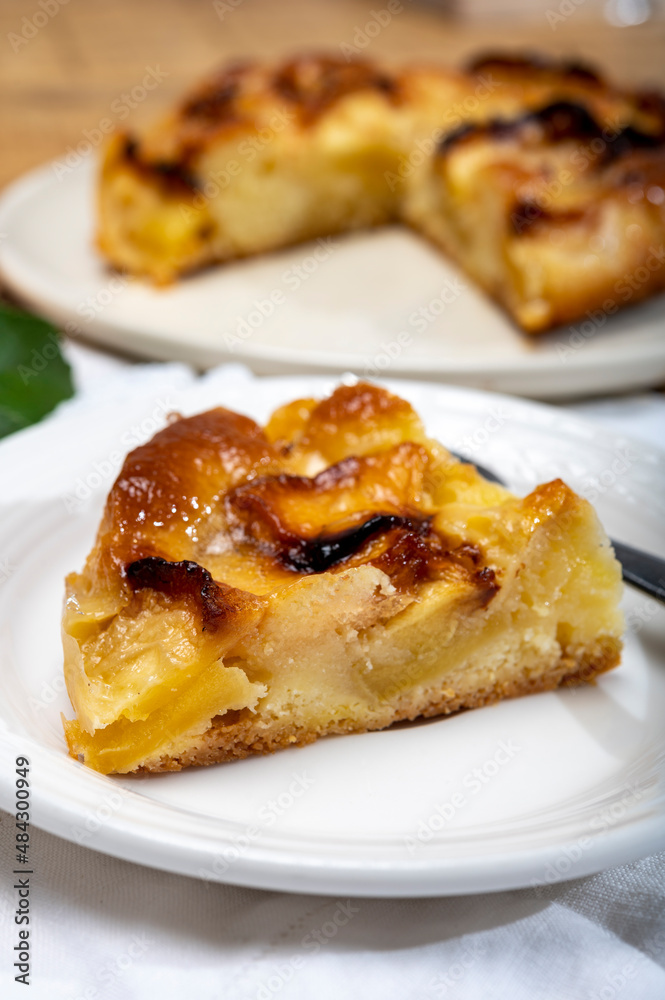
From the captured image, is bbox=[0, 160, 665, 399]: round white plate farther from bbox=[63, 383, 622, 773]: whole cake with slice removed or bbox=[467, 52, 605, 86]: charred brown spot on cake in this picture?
bbox=[63, 383, 622, 773]: whole cake with slice removed

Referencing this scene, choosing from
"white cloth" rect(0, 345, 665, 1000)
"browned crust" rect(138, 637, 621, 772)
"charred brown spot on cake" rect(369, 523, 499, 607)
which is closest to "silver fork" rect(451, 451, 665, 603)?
"browned crust" rect(138, 637, 621, 772)

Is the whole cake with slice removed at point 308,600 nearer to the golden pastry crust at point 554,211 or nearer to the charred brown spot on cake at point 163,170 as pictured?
the golden pastry crust at point 554,211

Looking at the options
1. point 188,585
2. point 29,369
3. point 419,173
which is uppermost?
point 188,585

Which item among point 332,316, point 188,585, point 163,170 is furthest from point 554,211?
point 188,585

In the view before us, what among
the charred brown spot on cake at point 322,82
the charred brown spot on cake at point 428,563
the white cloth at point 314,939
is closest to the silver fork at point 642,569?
the charred brown spot on cake at point 428,563

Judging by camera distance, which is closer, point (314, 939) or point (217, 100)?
point (314, 939)

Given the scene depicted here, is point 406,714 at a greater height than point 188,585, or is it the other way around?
point 188,585

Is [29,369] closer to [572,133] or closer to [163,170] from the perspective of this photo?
[163,170]
